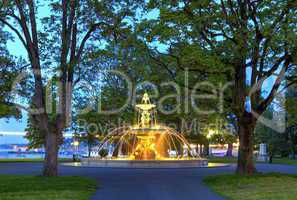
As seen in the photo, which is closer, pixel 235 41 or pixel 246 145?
pixel 235 41

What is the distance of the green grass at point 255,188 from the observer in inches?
588

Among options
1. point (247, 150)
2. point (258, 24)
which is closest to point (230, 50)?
point (258, 24)

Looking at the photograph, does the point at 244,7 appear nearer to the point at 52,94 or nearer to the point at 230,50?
the point at 230,50

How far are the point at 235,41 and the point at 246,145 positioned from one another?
6.14 metres

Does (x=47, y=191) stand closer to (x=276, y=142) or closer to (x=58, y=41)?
(x=58, y=41)

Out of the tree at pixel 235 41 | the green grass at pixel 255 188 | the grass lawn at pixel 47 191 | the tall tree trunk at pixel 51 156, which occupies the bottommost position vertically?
the grass lawn at pixel 47 191

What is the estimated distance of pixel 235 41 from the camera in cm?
2134

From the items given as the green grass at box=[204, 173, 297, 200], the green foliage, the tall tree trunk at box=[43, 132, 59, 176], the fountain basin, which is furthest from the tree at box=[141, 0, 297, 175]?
the green foliage

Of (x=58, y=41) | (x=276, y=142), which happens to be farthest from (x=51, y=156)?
(x=276, y=142)

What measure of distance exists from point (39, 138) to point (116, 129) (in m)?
15.9

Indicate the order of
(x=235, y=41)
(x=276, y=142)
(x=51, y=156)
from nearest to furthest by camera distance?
(x=235, y=41), (x=51, y=156), (x=276, y=142)

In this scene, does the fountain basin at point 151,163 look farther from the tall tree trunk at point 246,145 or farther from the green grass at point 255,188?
the green grass at point 255,188

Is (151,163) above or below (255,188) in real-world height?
above

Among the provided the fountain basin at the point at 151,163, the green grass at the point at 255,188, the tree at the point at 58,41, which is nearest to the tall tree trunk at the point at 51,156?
the tree at the point at 58,41
